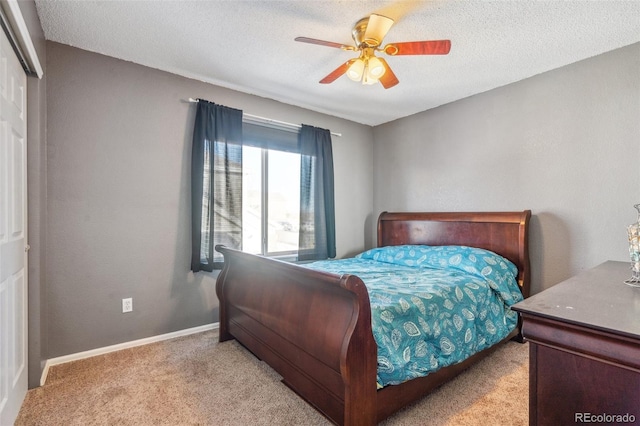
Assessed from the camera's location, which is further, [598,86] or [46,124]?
[598,86]

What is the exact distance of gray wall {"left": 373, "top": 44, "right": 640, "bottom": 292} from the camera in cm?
241

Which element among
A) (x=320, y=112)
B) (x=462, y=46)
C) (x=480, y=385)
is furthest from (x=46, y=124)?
(x=480, y=385)

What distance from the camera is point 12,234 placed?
166cm

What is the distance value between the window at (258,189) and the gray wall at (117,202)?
16 centimetres

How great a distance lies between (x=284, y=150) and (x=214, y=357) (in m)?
2.26

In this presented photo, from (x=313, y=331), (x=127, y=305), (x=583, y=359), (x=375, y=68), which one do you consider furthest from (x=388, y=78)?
(x=127, y=305)

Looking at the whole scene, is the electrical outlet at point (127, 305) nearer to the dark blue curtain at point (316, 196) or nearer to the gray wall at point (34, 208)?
the gray wall at point (34, 208)

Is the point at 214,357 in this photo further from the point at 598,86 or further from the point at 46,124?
the point at 598,86

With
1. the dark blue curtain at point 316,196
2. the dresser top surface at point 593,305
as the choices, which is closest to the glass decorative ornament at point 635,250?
the dresser top surface at point 593,305

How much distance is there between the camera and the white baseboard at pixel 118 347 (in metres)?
2.29

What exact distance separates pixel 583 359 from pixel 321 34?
2.32m

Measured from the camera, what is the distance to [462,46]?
2.38m

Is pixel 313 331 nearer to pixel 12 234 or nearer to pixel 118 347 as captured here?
pixel 12 234

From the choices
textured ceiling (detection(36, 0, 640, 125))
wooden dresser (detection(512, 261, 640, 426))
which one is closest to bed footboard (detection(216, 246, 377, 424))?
wooden dresser (detection(512, 261, 640, 426))
